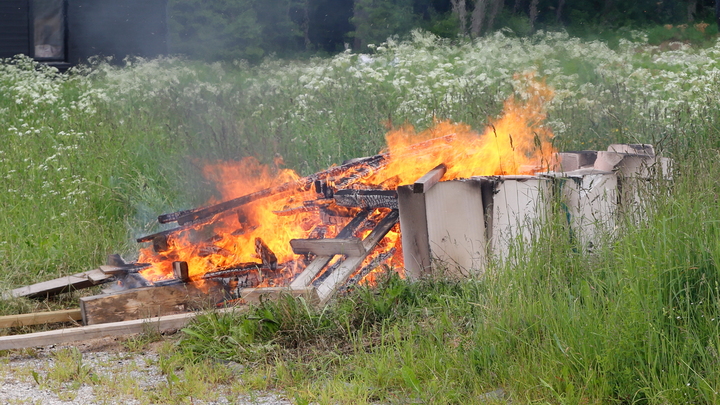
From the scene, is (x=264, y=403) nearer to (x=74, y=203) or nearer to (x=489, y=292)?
(x=489, y=292)

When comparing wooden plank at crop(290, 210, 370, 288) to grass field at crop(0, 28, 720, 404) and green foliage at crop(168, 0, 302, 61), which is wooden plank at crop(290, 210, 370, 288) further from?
green foliage at crop(168, 0, 302, 61)

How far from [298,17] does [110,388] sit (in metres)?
23.8

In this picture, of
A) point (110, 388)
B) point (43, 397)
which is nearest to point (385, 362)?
point (110, 388)

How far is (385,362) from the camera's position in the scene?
3.60 meters

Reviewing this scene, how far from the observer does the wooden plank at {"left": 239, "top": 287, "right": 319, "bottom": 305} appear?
431 cm

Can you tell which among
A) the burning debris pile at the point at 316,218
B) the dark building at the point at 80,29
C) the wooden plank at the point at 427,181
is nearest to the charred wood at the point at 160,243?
the burning debris pile at the point at 316,218

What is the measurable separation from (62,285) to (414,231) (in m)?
2.70

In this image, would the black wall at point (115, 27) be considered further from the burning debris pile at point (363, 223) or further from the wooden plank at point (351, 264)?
the wooden plank at point (351, 264)

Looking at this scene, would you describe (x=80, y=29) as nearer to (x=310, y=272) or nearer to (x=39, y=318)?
(x=39, y=318)

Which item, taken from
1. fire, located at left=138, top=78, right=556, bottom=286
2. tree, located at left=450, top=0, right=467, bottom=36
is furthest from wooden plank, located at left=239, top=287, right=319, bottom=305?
tree, located at left=450, top=0, right=467, bottom=36

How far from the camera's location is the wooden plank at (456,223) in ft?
15.2

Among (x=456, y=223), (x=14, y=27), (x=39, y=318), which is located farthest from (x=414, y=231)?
(x=14, y=27)

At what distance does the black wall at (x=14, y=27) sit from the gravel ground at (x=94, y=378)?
15.1m

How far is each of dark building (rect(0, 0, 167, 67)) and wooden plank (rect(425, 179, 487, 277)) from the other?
14855mm
